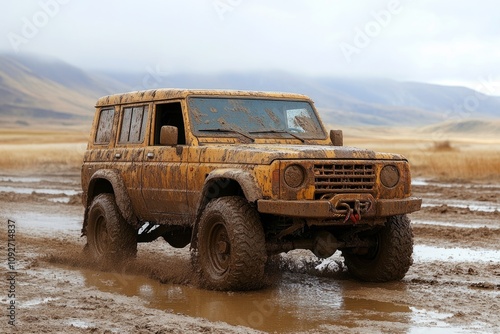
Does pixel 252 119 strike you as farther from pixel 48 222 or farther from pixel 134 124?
pixel 48 222

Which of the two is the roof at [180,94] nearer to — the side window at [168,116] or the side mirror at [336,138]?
the side window at [168,116]

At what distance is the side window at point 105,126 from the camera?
11.0m

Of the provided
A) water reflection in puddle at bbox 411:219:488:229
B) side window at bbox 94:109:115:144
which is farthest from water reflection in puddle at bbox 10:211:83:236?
water reflection in puddle at bbox 411:219:488:229

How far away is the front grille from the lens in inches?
322

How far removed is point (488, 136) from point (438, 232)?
15097 centimetres

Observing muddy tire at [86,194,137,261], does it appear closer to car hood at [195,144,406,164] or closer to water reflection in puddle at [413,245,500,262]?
car hood at [195,144,406,164]

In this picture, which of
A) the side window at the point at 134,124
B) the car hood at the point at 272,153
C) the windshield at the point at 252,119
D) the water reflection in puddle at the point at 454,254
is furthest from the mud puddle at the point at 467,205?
the car hood at the point at 272,153

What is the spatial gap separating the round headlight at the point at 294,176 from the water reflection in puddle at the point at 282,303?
3.53 ft

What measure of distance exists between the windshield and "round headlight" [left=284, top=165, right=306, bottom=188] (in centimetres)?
138

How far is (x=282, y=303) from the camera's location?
802 cm

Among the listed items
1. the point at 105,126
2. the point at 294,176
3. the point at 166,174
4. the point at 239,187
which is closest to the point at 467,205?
the point at 105,126

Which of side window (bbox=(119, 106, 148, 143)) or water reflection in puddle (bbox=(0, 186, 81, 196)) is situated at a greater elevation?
side window (bbox=(119, 106, 148, 143))

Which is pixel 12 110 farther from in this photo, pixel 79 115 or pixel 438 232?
pixel 438 232

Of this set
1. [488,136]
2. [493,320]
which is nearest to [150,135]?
[493,320]
